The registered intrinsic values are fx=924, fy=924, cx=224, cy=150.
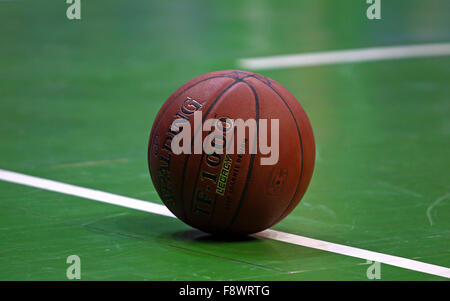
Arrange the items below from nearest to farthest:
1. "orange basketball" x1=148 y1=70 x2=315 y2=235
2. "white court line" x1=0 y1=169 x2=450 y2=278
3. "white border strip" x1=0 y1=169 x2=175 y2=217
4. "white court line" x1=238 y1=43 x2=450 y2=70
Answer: "white court line" x1=0 y1=169 x2=450 y2=278 < "orange basketball" x1=148 y1=70 x2=315 y2=235 < "white border strip" x1=0 y1=169 x2=175 y2=217 < "white court line" x1=238 y1=43 x2=450 y2=70

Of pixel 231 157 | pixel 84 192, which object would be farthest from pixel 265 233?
pixel 84 192

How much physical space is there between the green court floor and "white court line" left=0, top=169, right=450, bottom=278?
0.11m

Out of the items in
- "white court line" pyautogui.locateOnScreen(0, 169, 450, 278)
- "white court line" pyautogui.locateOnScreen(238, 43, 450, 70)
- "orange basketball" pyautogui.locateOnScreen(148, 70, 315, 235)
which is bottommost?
"white court line" pyautogui.locateOnScreen(0, 169, 450, 278)

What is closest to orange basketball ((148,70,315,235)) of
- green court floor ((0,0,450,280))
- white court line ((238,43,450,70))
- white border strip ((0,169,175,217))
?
green court floor ((0,0,450,280))

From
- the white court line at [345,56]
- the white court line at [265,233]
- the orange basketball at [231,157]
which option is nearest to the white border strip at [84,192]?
the white court line at [265,233]

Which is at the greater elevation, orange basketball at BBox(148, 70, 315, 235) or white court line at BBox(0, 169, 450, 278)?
orange basketball at BBox(148, 70, 315, 235)

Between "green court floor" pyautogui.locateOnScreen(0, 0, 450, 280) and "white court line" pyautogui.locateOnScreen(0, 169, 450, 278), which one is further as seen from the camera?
"green court floor" pyautogui.locateOnScreen(0, 0, 450, 280)

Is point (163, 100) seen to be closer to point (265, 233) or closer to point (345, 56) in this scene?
point (345, 56)

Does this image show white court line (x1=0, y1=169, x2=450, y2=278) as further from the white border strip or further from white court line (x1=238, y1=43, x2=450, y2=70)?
white court line (x1=238, y1=43, x2=450, y2=70)

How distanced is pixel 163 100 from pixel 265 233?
18.6ft

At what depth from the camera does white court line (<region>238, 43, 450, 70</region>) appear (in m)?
14.8

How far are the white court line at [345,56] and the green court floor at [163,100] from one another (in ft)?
0.97

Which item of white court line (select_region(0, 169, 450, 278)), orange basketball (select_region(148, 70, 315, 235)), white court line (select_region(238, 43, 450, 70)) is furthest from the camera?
white court line (select_region(238, 43, 450, 70))

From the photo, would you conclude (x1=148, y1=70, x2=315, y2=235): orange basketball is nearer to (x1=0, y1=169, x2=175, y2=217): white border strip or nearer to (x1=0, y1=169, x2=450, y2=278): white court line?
(x1=0, y1=169, x2=450, y2=278): white court line
